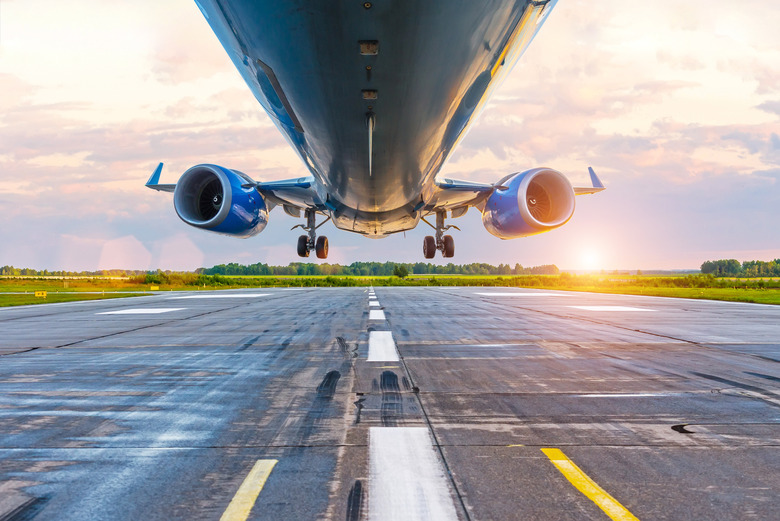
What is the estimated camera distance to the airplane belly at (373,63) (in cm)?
455

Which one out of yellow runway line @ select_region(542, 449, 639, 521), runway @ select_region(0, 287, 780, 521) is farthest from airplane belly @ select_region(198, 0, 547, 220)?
yellow runway line @ select_region(542, 449, 639, 521)

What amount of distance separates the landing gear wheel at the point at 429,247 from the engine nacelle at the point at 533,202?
24.6ft

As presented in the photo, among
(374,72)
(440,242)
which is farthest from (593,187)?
(374,72)

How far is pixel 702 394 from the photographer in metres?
4.52

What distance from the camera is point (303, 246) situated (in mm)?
20938

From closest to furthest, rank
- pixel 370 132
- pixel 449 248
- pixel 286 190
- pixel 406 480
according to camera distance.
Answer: pixel 406 480, pixel 370 132, pixel 286 190, pixel 449 248

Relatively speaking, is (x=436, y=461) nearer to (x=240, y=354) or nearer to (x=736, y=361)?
(x=240, y=354)

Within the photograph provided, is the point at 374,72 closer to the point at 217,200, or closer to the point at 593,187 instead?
the point at 217,200

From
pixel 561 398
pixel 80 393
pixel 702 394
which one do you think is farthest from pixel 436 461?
pixel 80 393

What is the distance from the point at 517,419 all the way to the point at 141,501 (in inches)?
99.0

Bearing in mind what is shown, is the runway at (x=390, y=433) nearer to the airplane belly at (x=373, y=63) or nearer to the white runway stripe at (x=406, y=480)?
the white runway stripe at (x=406, y=480)

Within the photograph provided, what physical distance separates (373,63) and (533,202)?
411 inches

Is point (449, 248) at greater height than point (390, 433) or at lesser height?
greater

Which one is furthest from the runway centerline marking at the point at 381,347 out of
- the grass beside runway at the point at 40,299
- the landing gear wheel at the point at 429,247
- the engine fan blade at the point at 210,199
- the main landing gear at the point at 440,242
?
the grass beside runway at the point at 40,299
